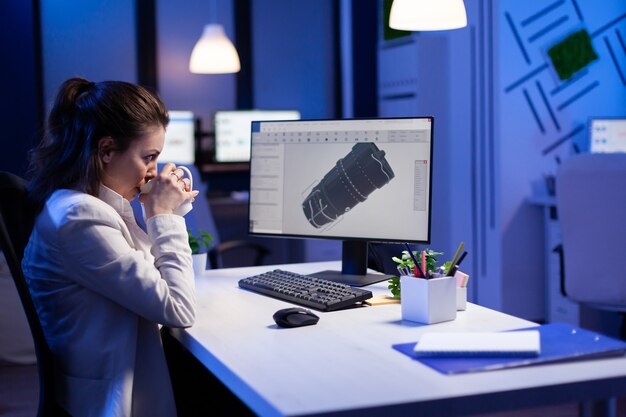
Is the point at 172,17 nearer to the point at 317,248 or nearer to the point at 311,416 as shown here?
the point at 317,248

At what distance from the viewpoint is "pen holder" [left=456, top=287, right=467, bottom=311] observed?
6.17 ft

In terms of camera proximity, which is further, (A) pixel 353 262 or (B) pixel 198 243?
(B) pixel 198 243

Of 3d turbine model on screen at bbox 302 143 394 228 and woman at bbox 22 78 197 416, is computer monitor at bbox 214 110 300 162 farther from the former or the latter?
woman at bbox 22 78 197 416

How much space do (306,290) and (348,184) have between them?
416 millimetres

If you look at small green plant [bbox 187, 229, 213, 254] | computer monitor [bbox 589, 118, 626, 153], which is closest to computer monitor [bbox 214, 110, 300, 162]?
computer monitor [bbox 589, 118, 626, 153]

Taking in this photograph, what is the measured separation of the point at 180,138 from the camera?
5902 millimetres

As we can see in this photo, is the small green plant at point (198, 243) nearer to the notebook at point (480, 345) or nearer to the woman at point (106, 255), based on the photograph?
the woman at point (106, 255)

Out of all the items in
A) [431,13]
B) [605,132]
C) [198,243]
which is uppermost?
[431,13]

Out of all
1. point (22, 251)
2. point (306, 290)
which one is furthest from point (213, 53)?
point (22, 251)

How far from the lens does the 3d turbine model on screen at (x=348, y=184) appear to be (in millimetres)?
2299

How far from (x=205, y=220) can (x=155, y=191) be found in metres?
2.28

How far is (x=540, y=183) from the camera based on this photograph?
5.12 meters

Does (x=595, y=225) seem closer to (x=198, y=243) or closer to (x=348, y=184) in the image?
(x=348, y=184)

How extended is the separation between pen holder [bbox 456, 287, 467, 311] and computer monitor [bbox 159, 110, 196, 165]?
4.22 meters
